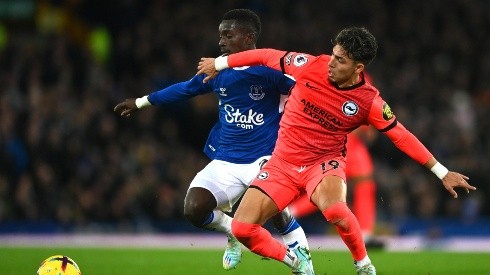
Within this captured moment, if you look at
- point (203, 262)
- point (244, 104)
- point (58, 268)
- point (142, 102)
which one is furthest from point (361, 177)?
point (58, 268)

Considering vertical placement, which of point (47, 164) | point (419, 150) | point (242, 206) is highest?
point (419, 150)

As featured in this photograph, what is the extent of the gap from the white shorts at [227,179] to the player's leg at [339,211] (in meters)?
1.19

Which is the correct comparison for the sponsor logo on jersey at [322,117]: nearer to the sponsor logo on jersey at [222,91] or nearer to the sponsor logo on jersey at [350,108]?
the sponsor logo on jersey at [350,108]

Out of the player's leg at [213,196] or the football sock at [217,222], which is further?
the football sock at [217,222]

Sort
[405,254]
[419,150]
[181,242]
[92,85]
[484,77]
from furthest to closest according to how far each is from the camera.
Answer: [484,77] < [92,85] < [181,242] < [405,254] < [419,150]

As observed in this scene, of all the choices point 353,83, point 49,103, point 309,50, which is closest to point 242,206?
point 353,83

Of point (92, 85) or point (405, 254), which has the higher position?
point (92, 85)

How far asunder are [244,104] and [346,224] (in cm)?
160

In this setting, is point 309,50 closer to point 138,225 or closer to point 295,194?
point 138,225

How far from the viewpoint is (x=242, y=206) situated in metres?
7.29

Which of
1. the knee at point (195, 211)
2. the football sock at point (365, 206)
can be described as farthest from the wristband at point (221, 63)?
the football sock at point (365, 206)

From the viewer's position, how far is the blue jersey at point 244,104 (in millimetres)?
8242

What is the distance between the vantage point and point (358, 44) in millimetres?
7258

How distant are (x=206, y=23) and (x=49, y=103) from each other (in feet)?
12.0
